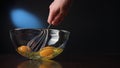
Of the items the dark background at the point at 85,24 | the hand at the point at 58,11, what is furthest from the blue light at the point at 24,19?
the hand at the point at 58,11

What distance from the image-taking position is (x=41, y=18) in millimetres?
1952

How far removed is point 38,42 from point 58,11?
182 mm

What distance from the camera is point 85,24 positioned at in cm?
196

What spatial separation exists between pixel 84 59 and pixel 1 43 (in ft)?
2.92

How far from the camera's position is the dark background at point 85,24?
1937 millimetres

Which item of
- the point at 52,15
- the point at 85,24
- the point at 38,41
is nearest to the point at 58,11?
the point at 52,15

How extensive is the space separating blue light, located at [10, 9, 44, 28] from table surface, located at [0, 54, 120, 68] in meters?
0.75

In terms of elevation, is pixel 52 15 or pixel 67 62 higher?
pixel 52 15

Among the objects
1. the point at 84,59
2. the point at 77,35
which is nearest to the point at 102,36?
the point at 77,35

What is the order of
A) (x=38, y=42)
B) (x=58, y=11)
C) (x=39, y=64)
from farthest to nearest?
(x=58, y=11) → (x=38, y=42) → (x=39, y=64)

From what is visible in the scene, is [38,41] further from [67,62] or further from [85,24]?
[85,24]

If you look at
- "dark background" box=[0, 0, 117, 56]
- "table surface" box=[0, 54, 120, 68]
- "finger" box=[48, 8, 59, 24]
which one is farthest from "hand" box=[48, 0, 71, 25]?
"dark background" box=[0, 0, 117, 56]

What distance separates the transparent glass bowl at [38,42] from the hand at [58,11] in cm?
6

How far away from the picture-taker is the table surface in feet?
3.43
